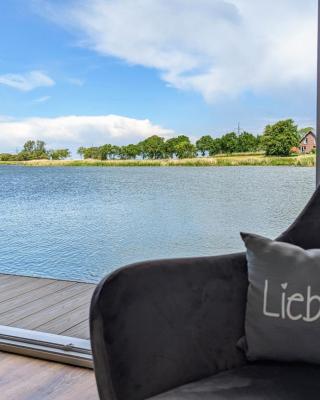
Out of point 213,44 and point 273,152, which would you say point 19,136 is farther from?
point 273,152

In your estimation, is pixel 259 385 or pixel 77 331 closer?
pixel 259 385

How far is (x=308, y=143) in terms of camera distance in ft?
6.16

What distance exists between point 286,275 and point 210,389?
0.31m

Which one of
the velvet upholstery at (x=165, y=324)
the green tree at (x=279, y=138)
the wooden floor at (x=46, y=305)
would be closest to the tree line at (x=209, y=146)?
the green tree at (x=279, y=138)

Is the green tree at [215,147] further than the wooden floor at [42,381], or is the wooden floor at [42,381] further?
the green tree at [215,147]

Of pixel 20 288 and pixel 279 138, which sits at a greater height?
pixel 279 138

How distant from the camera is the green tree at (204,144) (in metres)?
2.13

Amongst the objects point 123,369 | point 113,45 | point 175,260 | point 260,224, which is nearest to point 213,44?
point 113,45

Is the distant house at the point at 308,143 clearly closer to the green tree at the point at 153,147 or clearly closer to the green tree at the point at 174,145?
the green tree at the point at 174,145

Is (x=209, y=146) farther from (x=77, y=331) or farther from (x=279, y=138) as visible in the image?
(x=77, y=331)

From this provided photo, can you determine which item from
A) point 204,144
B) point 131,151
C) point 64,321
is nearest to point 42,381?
point 64,321

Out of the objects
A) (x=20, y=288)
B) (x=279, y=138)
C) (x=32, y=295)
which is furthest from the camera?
(x=20, y=288)

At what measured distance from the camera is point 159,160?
2209 millimetres

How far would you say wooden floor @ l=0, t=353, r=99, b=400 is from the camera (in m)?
1.66
